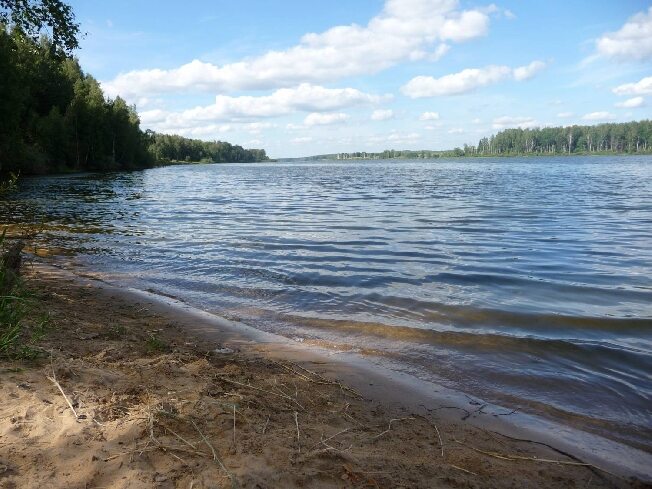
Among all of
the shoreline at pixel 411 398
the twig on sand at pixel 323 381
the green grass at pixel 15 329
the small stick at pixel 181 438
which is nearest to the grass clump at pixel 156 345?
the shoreline at pixel 411 398

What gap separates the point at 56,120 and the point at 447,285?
6309cm

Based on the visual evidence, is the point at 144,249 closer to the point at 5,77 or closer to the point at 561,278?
the point at 561,278

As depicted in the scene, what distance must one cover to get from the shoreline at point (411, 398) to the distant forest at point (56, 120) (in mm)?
41168

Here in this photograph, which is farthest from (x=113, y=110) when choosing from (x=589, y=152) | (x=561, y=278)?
(x=589, y=152)

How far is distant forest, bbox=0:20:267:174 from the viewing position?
133ft

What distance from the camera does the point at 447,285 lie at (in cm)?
957

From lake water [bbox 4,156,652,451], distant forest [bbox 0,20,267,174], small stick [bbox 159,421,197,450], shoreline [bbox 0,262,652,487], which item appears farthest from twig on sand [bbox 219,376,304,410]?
distant forest [bbox 0,20,267,174]

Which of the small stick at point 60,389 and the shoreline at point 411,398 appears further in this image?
the shoreline at point 411,398

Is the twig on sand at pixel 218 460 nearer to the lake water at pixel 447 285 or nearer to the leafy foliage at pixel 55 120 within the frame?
the lake water at pixel 447 285

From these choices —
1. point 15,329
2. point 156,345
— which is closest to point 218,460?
point 15,329

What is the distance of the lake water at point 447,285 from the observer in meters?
5.54

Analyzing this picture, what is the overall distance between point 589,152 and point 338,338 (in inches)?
8782

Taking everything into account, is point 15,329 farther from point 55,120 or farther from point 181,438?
point 55,120

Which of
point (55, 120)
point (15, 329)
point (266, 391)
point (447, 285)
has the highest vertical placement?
point (55, 120)
